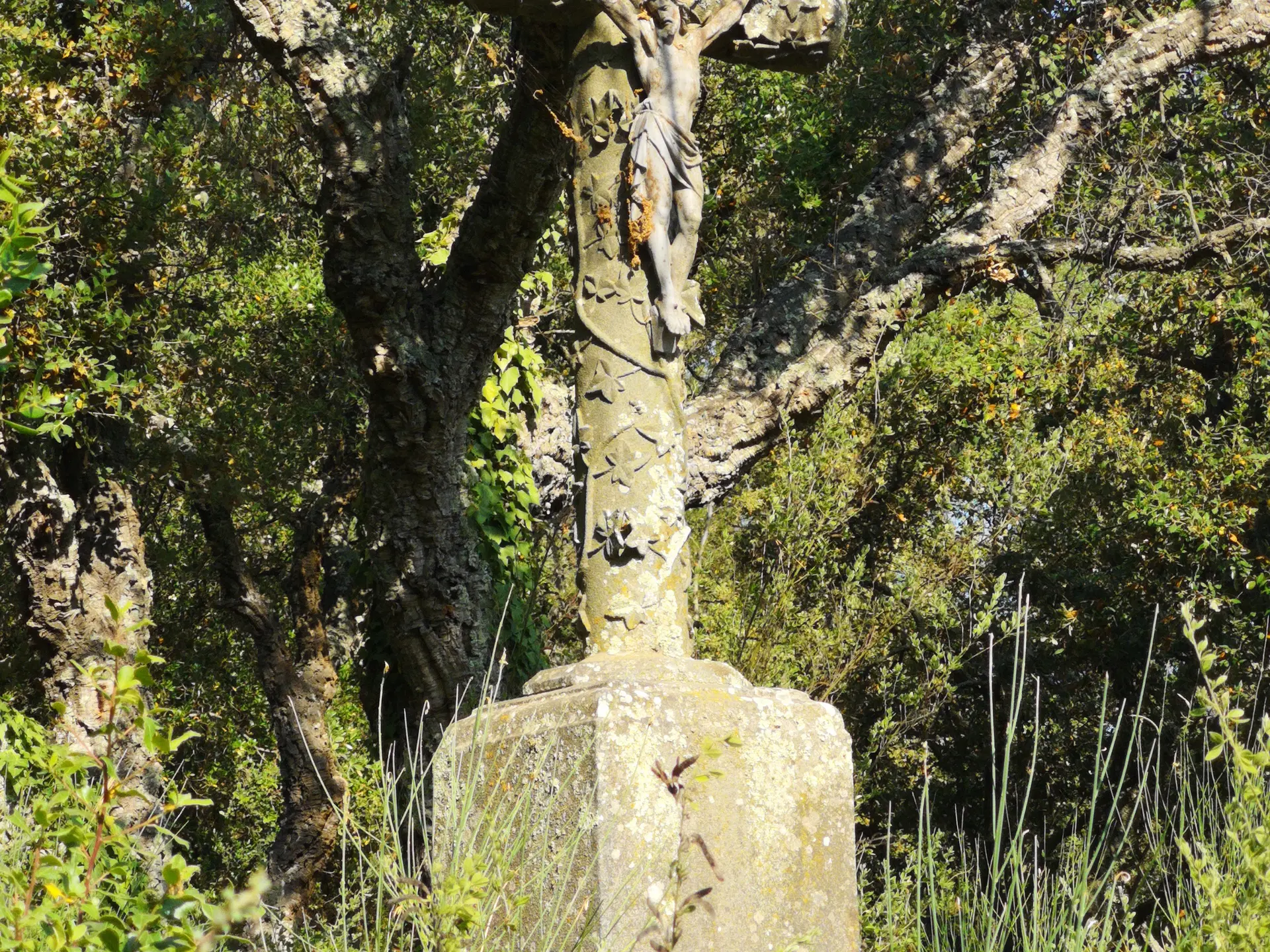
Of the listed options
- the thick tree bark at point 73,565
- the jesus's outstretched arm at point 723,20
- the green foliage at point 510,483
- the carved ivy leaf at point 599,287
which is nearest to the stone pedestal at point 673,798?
the carved ivy leaf at point 599,287

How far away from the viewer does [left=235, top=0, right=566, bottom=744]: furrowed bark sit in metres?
6.05

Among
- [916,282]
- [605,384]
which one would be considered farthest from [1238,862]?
[916,282]

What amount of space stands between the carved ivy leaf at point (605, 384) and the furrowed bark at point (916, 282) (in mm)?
3037

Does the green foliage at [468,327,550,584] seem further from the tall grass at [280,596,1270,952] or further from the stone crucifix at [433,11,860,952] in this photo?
the tall grass at [280,596,1270,952]

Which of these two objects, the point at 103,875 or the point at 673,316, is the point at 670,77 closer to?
the point at 673,316

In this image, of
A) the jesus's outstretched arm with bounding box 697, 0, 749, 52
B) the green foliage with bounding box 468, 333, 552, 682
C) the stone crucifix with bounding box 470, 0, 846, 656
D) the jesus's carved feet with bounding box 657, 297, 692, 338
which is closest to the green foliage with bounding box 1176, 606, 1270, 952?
the stone crucifix with bounding box 470, 0, 846, 656

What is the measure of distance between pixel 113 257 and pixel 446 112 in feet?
11.1

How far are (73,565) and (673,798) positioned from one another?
6.09 metres

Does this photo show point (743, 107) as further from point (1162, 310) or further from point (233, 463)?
point (233, 463)

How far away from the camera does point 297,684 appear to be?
37.4 feet

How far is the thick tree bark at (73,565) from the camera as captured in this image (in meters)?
7.61

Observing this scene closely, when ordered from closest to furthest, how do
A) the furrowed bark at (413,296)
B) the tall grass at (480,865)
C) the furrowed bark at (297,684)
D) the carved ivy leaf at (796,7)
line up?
the tall grass at (480,865) < the carved ivy leaf at (796,7) < the furrowed bark at (413,296) < the furrowed bark at (297,684)

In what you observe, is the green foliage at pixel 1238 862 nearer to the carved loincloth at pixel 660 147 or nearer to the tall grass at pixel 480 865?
the tall grass at pixel 480 865

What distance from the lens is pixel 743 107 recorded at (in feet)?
37.8
